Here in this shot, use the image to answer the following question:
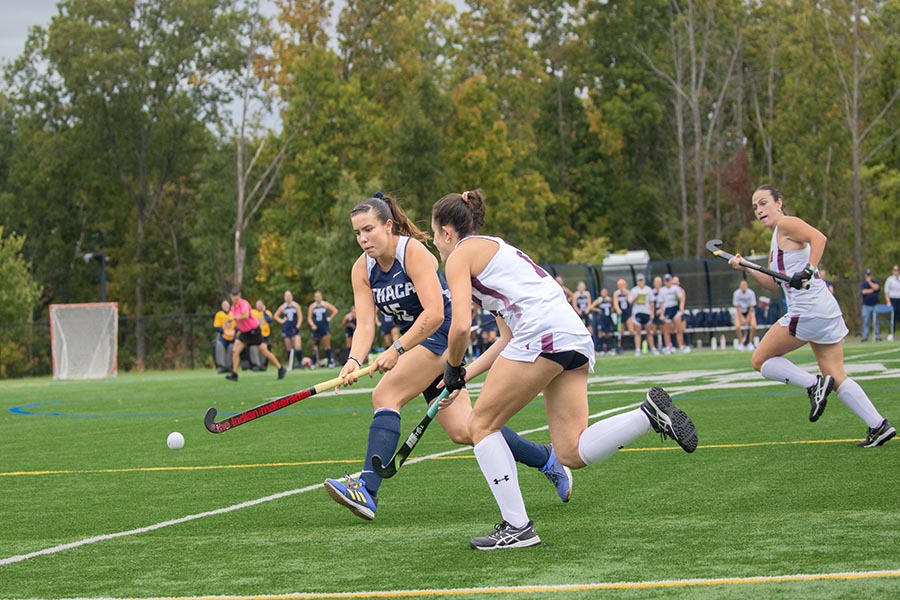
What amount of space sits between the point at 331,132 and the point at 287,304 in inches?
848

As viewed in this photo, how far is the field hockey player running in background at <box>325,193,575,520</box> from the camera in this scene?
8.03 metres

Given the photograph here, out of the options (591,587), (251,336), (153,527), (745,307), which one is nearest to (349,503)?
(153,527)

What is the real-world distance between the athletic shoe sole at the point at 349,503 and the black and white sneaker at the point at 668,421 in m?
1.75

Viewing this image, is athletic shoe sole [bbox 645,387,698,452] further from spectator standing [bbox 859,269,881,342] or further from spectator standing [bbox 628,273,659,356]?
spectator standing [bbox 859,269,881,342]

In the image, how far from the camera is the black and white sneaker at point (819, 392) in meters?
10.7

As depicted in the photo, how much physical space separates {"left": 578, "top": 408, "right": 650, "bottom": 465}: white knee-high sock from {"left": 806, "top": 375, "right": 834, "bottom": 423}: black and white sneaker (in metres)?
4.15

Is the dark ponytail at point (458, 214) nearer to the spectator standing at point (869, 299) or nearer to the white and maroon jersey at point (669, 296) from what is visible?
the white and maroon jersey at point (669, 296)

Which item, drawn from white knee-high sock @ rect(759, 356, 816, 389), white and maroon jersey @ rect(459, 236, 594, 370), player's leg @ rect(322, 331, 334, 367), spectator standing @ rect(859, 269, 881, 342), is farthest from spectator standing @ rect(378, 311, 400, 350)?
white and maroon jersey @ rect(459, 236, 594, 370)

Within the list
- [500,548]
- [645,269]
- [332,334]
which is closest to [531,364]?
[500,548]

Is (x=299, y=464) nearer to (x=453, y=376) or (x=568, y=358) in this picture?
(x=453, y=376)

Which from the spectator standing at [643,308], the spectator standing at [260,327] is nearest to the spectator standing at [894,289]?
the spectator standing at [643,308]

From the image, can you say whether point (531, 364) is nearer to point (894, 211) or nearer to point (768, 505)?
point (768, 505)

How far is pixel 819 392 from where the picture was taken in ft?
35.4

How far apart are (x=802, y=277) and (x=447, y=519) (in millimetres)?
4373
